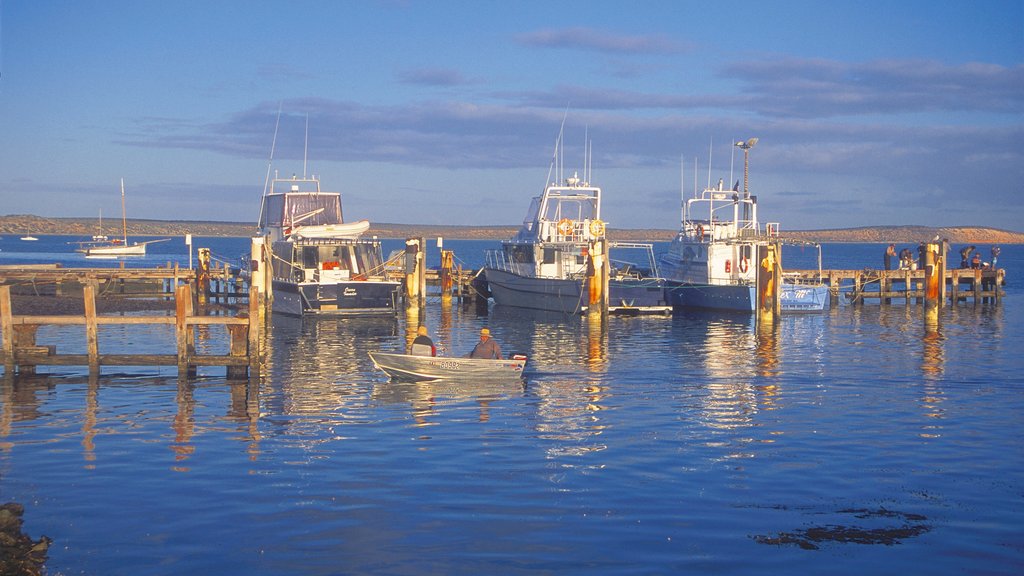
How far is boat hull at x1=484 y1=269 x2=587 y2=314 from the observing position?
44.6 metres

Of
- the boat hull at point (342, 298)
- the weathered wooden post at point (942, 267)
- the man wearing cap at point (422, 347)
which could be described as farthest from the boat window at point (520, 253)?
the man wearing cap at point (422, 347)

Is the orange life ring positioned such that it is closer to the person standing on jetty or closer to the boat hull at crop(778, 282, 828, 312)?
the boat hull at crop(778, 282, 828, 312)

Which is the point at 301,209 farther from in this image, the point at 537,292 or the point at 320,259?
the point at 537,292

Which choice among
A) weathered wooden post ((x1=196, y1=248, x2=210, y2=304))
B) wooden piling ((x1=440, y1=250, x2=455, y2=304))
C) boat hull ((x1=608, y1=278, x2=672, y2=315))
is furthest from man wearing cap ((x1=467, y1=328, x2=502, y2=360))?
wooden piling ((x1=440, y1=250, x2=455, y2=304))

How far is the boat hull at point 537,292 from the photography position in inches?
1754

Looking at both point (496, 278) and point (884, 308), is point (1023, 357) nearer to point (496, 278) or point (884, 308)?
point (884, 308)

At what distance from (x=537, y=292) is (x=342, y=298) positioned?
9143mm

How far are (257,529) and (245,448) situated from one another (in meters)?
4.79

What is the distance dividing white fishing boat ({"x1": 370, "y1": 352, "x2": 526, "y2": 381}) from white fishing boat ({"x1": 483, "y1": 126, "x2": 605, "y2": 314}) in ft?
65.9

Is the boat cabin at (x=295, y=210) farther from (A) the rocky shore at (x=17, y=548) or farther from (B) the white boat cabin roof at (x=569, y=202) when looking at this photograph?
(A) the rocky shore at (x=17, y=548)

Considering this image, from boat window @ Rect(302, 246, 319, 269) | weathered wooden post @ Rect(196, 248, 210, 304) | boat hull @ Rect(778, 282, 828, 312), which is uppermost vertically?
boat window @ Rect(302, 246, 319, 269)

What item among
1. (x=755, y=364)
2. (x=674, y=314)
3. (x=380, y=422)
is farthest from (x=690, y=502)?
(x=674, y=314)

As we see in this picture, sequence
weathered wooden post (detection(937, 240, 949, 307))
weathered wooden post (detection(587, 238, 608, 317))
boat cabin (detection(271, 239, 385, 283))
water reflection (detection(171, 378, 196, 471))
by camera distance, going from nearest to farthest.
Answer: water reflection (detection(171, 378, 196, 471)) < weathered wooden post (detection(587, 238, 608, 317)) < boat cabin (detection(271, 239, 385, 283)) < weathered wooden post (detection(937, 240, 949, 307))

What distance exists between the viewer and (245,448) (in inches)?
707
